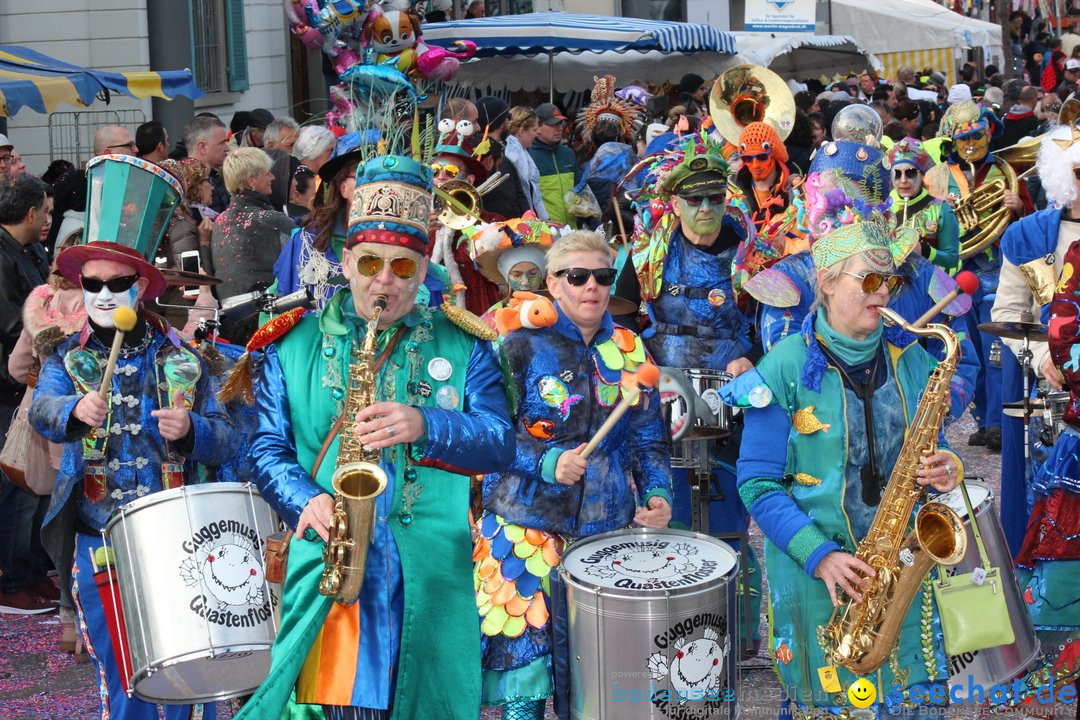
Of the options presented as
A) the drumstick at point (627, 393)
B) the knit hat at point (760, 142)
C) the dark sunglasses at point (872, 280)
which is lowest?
the drumstick at point (627, 393)

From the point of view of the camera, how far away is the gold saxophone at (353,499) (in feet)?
11.4

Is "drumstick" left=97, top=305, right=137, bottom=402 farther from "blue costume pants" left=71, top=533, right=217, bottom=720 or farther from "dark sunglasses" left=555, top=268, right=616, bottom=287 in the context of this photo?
"dark sunglasses" left=555, top=268, right=616, bottom=287

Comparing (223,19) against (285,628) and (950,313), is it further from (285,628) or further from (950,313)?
(285,628)

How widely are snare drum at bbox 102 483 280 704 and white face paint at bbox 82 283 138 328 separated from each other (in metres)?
0.70

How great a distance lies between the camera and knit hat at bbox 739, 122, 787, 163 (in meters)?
7.72

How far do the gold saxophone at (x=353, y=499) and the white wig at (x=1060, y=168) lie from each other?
325 centimetres

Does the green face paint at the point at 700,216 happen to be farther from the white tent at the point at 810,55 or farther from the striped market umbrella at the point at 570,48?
the white tent at the point at 810,55

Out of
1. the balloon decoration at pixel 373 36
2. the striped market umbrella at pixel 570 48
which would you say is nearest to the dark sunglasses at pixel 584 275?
the balloon decoration at pixel 373 36

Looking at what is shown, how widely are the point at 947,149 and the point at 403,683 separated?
8.28m

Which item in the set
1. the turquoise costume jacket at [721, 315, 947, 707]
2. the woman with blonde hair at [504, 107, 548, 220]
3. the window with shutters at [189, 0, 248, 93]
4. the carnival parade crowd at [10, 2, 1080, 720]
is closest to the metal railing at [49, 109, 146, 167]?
the window with shutters at [189, 0, 248, 93]

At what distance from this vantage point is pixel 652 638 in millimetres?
4168

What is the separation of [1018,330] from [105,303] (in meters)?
3.44

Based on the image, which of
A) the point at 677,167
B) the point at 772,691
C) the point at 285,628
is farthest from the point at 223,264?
the point at 285,628

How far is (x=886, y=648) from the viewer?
3965mm
